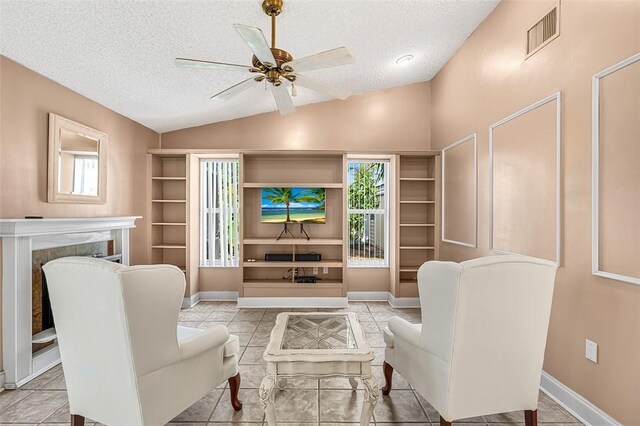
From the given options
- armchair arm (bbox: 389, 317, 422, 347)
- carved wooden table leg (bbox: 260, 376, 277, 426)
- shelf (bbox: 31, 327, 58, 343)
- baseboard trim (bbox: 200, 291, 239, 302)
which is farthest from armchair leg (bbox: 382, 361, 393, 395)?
baseboard trim (bbox: 200, 291, 239, 302)

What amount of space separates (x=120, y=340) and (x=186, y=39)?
2398 mm

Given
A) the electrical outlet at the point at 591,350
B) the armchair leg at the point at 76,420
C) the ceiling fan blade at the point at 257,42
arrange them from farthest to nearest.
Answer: the electrical outlet at the point at 591,350 < the armchair leg at the point at 76,420 < the ceiling fan blade at the point at 257,42

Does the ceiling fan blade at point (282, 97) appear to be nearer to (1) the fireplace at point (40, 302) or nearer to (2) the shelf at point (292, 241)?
(2) the shelf at point (292, 241)

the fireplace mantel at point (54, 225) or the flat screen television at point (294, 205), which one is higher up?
the flat screen television at point (294, 205)

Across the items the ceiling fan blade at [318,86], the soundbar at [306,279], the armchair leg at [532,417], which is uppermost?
the ceiling fan blade at [318,86]

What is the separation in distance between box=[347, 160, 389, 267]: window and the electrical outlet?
2.93 m

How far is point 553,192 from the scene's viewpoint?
231cm

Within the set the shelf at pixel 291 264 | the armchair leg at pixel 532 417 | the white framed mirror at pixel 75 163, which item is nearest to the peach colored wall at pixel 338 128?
the white framed mirror at pixel 75 163

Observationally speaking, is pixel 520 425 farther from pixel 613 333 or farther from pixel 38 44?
pixel 38 44

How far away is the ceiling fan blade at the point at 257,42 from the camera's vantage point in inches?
61.7

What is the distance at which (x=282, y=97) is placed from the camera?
2.47m

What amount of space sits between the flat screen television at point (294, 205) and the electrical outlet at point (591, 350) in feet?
10.6

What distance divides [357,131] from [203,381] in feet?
13.0

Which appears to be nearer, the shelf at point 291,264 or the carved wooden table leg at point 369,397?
the carved wooden table leg at point 369,397
